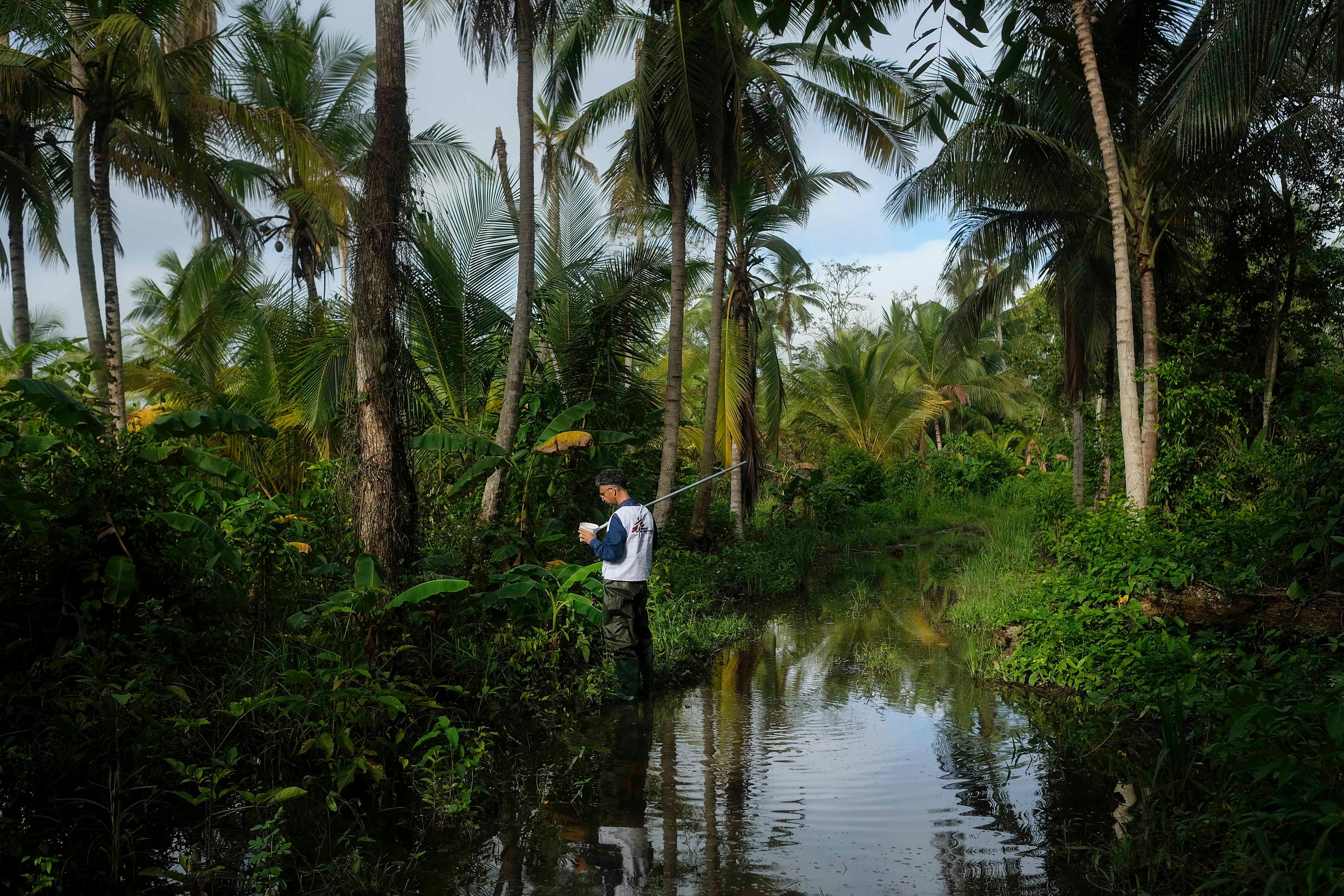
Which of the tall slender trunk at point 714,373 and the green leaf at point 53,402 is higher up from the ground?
the tall slender trunk at point 714,373

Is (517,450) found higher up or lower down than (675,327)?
lower down

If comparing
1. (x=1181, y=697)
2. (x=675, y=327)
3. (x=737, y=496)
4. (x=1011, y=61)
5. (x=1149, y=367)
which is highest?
(x=675, y=327)

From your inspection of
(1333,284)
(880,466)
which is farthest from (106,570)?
(880,466)

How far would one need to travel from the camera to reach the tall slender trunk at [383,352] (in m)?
6.14

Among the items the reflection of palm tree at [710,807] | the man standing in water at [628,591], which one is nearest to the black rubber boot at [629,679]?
the man standing in water at [628,591]

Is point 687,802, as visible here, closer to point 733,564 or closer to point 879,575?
point 733,564

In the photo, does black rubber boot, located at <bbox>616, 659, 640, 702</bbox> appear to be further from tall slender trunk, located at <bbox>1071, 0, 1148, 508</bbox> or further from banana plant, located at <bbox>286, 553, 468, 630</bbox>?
tall slender trunk, located at <bbox>1071, 0, 1148, 508</bbox>

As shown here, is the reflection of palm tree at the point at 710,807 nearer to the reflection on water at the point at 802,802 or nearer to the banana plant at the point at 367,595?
the reflection on water at the point at 802,802

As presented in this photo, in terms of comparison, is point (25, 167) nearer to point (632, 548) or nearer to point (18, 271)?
point (18, 271)

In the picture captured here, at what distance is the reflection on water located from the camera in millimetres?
3754

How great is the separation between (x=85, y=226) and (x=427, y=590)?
9.19 meters

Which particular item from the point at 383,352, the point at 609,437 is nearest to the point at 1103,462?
the point at 609,437

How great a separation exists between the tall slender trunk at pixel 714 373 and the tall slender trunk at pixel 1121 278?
17.8 ft

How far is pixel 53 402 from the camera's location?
14.8 feet
